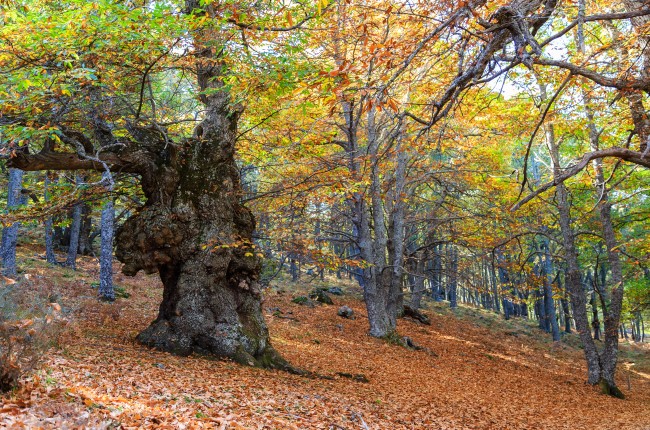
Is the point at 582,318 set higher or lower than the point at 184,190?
lower

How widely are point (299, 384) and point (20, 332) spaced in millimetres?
4781

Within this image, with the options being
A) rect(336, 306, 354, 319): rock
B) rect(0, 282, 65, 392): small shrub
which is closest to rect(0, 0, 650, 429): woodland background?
rect(0, 282, 65, 392): small shrub

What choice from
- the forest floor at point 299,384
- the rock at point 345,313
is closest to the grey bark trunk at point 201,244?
the forest floor at point 299,384

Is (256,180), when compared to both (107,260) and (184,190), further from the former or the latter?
(107,260)

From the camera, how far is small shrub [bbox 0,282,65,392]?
12.8 feet

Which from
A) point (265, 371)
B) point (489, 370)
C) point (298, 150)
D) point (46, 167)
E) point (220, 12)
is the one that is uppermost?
point (220, 12)

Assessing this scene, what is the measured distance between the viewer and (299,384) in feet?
25.2

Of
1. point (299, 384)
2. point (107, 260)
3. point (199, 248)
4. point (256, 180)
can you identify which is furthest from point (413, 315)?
point (199, 248)

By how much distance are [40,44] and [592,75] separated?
23.2ft

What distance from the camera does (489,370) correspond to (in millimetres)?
14039

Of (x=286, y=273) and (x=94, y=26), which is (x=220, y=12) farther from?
(x=286, y=273)

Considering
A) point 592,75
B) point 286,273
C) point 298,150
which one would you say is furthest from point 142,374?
point 286,273

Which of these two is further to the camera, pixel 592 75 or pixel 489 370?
pixel 489 370

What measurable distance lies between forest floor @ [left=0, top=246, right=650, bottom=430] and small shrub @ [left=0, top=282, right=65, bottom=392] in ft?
0.74
